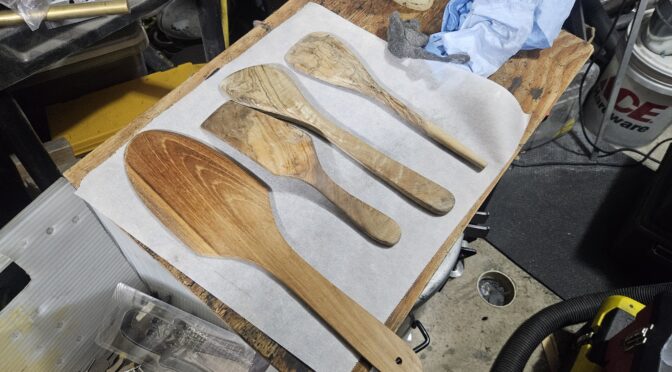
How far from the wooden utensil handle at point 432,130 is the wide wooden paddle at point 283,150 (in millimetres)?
151

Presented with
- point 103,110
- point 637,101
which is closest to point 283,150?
point 103,110

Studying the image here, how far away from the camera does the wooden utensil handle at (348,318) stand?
1.78 ft

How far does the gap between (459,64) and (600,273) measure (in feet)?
2.72

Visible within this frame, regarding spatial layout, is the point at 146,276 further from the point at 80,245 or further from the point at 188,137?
the point at 188,137

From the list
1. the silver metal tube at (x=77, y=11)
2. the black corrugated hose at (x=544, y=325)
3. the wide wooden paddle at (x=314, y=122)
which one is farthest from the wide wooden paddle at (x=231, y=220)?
the black corrugated hose at (x=544, y=325)

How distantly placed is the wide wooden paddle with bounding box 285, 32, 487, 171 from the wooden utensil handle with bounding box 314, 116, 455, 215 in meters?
0.08

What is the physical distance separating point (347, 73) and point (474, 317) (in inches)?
30.6

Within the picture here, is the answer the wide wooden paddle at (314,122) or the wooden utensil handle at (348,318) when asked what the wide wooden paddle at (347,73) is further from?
the wooden utensil handle at (348,318)

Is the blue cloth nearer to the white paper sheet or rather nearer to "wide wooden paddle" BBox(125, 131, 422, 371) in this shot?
the white paper sheet

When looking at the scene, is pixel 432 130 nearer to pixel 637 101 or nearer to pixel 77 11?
pixel 77 11

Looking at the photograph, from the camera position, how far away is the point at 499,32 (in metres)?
0.80

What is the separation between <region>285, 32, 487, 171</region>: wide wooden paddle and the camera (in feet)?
2.35

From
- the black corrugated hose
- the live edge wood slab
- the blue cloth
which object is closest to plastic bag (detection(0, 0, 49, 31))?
the live edge wood slab

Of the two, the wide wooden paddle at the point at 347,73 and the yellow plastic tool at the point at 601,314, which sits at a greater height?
the wide wooden paddle at the point at 347,73
